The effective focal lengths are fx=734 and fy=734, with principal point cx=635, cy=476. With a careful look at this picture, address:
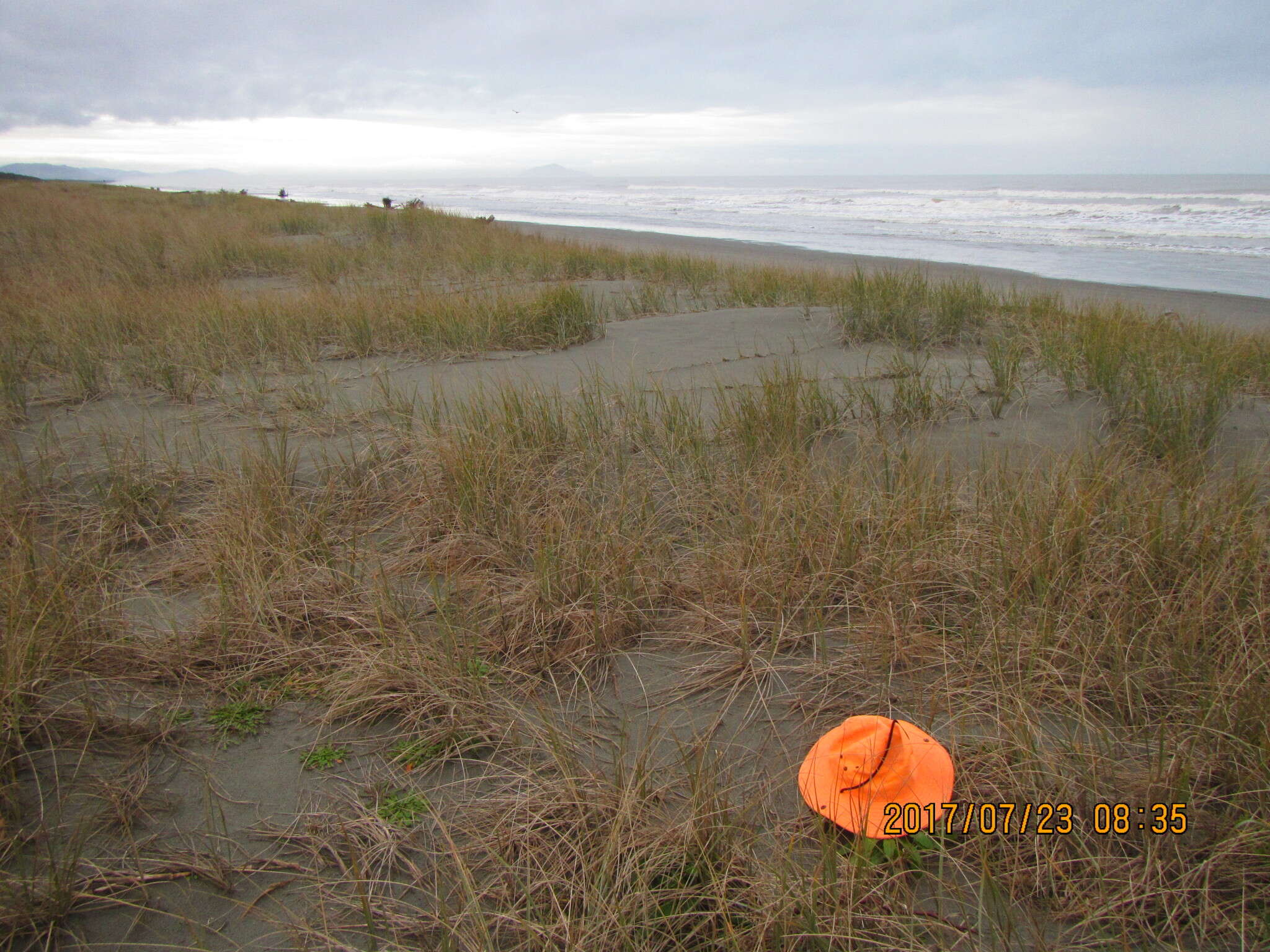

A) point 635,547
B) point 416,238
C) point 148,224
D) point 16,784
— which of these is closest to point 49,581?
point 16,784

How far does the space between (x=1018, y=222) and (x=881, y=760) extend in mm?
25821

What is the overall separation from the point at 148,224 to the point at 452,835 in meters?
15.2

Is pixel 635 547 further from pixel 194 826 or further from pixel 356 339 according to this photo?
pixel 356 339

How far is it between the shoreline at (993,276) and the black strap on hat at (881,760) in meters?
5.89

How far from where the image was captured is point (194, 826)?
1620 mm

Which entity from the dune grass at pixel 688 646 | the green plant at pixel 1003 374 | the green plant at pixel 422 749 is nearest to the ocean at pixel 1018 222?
the green plant at pixel 1003 374

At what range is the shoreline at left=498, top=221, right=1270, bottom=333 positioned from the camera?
853 cm

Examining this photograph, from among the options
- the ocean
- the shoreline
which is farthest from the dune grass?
the ocean

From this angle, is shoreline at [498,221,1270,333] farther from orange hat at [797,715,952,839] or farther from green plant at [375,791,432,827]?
green plant at [375,791,432,827]

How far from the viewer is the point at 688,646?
2234 millimetres

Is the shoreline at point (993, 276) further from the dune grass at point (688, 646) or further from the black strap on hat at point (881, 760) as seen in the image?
the black strap on hat at point (881, 760)

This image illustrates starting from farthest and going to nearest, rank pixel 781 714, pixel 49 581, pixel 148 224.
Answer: pixel 148 224 < pixel 49 581 < pixel 781 714

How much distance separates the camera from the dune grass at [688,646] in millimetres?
1392

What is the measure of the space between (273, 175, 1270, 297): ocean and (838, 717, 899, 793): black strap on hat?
12.2 m
